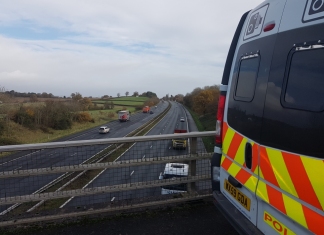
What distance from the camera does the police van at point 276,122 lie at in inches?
75.8

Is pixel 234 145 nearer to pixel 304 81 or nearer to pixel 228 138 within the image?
pixel 228 138

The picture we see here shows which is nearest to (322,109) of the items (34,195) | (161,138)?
(161,138)

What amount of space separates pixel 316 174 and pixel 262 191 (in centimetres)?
70

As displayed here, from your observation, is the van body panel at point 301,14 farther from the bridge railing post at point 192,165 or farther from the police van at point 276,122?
the bridge railing post at point 192,165

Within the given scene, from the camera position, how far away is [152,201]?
4207 mm

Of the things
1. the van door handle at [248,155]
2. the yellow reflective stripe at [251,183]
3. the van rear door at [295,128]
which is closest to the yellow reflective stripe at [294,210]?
the van rear door at [295,128]

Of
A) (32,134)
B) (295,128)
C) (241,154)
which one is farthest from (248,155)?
(32,134)

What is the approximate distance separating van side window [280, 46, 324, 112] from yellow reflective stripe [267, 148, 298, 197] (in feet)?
1.34

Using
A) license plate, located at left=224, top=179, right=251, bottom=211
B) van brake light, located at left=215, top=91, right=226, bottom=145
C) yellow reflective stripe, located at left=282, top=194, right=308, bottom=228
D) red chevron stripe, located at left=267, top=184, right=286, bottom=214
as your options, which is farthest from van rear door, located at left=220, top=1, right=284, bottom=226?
yellow reflective stripe, located at left=282, top=194, right=308, bottom=228

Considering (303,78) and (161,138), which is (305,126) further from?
(161,138)

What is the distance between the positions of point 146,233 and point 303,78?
104 inches

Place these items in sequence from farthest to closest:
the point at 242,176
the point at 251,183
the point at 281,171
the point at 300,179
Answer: the point at 242,176 → the point at 251,183 → the point at 281,171 → the point at 300,179

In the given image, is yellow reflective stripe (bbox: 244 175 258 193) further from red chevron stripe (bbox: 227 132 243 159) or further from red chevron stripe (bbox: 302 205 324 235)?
red chevron stripe (bbox: 302 205 324 235)

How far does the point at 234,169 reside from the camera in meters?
2.98
